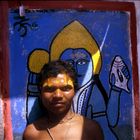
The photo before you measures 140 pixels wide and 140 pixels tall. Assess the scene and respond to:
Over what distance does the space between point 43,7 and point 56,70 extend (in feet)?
1.53

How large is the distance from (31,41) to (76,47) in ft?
1.06

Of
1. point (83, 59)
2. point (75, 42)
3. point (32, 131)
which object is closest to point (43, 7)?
point (75, 42)

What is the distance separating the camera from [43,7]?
3113 millimetres

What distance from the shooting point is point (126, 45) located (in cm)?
329

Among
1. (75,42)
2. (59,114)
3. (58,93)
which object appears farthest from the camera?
(75,42)

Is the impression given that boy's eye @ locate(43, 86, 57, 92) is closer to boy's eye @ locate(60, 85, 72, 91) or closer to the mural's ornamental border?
boy's eye @ locate(60, 85, 72, 91)

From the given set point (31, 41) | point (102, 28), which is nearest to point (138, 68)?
point (102, 28)

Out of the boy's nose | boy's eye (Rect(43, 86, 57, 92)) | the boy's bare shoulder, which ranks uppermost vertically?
boy's eye (Rect(43, 86, 57, 92))

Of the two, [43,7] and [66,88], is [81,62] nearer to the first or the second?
[66,88]

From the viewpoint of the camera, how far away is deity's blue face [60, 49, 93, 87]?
10.5 ft

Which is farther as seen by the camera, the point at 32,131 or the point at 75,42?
the point at 75,42

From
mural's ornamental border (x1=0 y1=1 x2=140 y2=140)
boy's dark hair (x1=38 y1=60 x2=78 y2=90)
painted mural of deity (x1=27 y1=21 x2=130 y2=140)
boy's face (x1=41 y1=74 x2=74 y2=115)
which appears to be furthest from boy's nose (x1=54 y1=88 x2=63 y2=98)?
mural's ornamental border (x1=0 y1=1 x2=140 y2=140)

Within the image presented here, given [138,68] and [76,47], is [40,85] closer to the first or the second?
[76,47]

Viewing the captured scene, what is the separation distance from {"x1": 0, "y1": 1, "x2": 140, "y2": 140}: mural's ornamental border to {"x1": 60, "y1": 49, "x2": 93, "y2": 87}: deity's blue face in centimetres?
31
